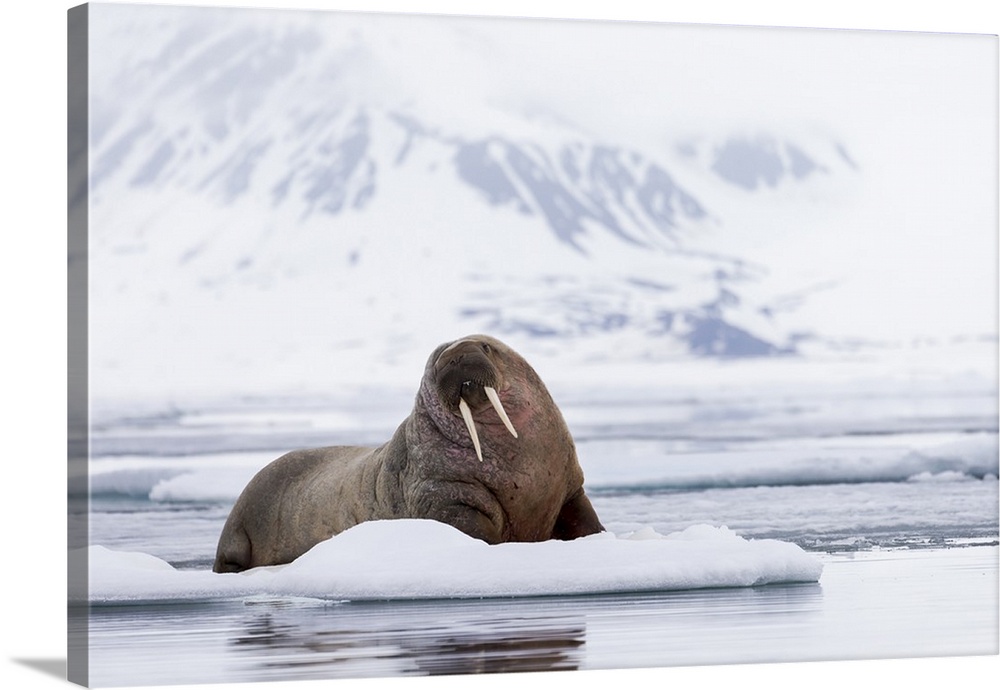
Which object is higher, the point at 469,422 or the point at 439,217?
the point at 439,217

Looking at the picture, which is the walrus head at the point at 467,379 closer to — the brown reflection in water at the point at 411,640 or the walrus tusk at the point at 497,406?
the walrus tusk at the point at 497,406

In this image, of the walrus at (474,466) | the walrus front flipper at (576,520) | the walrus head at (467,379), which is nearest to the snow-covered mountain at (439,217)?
the walrus at (474,466)

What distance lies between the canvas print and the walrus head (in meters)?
0.04

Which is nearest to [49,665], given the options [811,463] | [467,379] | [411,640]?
[411,640]

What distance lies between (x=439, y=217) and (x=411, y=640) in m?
3.18

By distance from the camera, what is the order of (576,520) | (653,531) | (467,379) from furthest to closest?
(576,520), (653,531), (467,379)

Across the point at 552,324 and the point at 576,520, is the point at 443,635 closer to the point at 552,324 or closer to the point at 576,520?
the point at 576,520

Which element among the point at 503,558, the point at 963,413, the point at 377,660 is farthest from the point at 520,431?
the point at 963,413

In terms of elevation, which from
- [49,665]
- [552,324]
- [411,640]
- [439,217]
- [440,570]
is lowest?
[49,665]

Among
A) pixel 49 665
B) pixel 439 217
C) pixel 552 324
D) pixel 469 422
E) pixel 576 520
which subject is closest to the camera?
pixel 49 665

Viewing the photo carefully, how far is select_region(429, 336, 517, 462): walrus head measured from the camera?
11372mm

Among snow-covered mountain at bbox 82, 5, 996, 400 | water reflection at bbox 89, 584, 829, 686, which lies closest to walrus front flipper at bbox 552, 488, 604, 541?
water reflection at bbox 89, 584, 829, 686

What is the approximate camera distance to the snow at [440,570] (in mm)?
10859

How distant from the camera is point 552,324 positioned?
1265 cm
